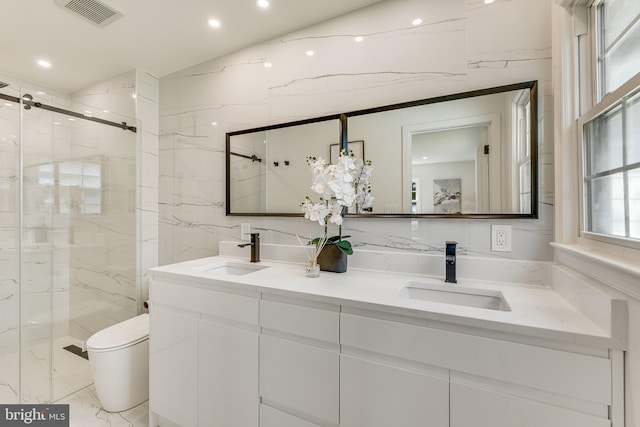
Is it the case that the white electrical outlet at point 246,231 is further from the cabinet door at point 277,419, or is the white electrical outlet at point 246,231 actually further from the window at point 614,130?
the window at point 614,130

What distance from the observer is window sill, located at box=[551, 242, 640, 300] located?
0.68 metres

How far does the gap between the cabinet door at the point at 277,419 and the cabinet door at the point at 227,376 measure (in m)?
0.04

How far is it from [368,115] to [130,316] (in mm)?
2508

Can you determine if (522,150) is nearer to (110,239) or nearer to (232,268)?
(232,268)

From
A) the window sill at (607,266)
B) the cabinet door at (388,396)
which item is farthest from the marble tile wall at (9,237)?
the window sill at (607,266)

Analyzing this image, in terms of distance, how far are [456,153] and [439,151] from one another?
3.2 inches

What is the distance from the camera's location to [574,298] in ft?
3.22

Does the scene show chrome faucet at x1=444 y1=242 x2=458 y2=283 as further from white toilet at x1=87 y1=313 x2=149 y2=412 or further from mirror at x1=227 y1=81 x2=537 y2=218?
white toilet at x1=87 y1=313 x2=149 y2=412

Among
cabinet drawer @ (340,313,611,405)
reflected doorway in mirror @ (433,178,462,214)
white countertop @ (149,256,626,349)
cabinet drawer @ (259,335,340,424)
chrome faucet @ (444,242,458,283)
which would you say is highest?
reflected doorway in mirror @ (433,178,462,214)

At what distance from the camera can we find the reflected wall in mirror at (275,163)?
177 cm

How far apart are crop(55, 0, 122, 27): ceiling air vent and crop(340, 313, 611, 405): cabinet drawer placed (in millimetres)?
2220

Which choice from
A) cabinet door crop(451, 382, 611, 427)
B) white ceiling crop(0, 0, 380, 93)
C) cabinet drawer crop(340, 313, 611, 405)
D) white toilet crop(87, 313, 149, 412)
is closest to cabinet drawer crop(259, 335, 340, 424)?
cabinet drawer crop(340, 313, 611, 405)

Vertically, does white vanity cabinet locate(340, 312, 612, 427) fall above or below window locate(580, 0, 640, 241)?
below

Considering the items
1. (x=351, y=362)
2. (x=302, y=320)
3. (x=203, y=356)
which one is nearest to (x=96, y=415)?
(x=203, y=356)
